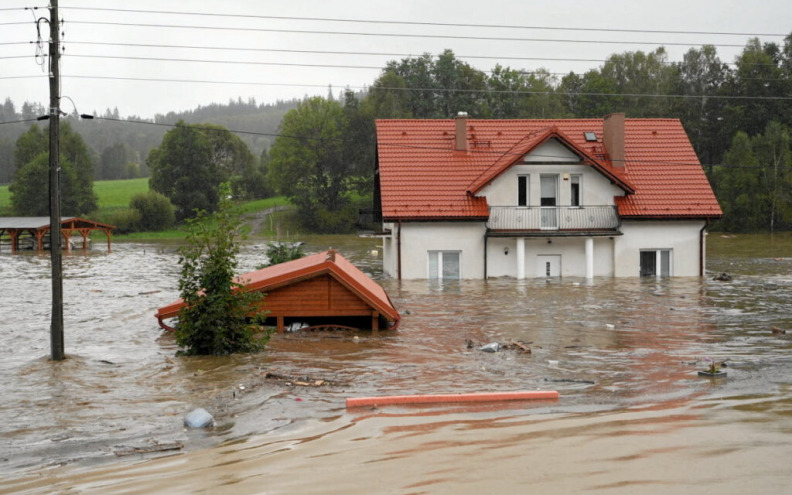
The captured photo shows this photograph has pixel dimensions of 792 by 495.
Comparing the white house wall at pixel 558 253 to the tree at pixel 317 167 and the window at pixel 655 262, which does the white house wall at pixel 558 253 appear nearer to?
the window at pixel 655 262

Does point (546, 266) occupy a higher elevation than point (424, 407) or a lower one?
higher

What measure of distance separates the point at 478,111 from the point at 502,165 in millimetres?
57962

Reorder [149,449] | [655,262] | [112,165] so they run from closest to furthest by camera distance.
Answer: [149,449] < [655,262] < [112,165]

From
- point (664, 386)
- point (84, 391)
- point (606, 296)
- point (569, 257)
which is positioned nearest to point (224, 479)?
point (84, 391)

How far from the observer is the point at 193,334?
16.0 meters

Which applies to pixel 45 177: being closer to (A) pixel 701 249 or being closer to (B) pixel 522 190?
(B) pixel 522 190

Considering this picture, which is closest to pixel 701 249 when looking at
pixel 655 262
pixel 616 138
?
pixel 655 262

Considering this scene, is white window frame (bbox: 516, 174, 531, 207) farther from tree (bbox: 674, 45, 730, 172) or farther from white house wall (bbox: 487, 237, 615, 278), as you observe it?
tree (bbox: 674, 45, 730, 172)

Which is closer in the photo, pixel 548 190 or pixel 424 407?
pixel 424 407

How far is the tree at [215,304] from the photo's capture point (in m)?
16.0

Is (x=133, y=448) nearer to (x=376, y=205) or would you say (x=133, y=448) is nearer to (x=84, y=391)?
(x=84, y=391)

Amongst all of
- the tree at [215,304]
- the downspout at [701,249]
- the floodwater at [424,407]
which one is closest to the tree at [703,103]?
the downspout at [701,249]

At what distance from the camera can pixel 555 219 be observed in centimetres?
3412

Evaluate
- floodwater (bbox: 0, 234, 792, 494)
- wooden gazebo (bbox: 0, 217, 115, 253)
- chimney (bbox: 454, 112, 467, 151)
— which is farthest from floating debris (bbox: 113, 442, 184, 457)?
wooden gazebo (bbox: 0, 217, 115, 253)
